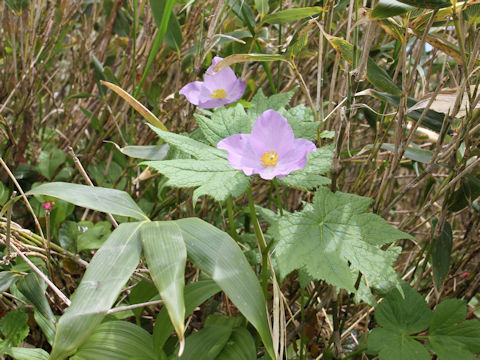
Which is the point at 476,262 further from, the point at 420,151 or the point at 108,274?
the point at 108,274

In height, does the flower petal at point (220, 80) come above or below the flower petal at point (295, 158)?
above

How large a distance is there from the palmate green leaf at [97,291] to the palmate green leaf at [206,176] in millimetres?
109

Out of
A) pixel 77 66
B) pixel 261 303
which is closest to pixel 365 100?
pixel 261 303

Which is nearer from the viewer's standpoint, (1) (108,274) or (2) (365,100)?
(1) (108,274)

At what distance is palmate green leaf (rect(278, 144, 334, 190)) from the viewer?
2.31ft

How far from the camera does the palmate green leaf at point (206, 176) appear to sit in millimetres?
649

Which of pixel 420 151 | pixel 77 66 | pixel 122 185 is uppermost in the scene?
pixel 420 151

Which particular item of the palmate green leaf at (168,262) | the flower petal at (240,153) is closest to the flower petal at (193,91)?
the flower petal at (240,153)

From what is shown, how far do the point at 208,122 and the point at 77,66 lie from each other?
1042 mm

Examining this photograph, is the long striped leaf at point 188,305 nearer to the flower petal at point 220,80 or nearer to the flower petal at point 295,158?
the flower petal at point 295,158

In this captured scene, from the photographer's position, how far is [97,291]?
0.54 meters

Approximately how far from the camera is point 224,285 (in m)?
0.60

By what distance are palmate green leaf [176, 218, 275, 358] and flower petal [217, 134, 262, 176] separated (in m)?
0.11

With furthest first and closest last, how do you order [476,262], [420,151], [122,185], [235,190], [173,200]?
1. [122,185]
2. [173,200]
3. [476,262]
4. [420,151]
5. [235,190]
